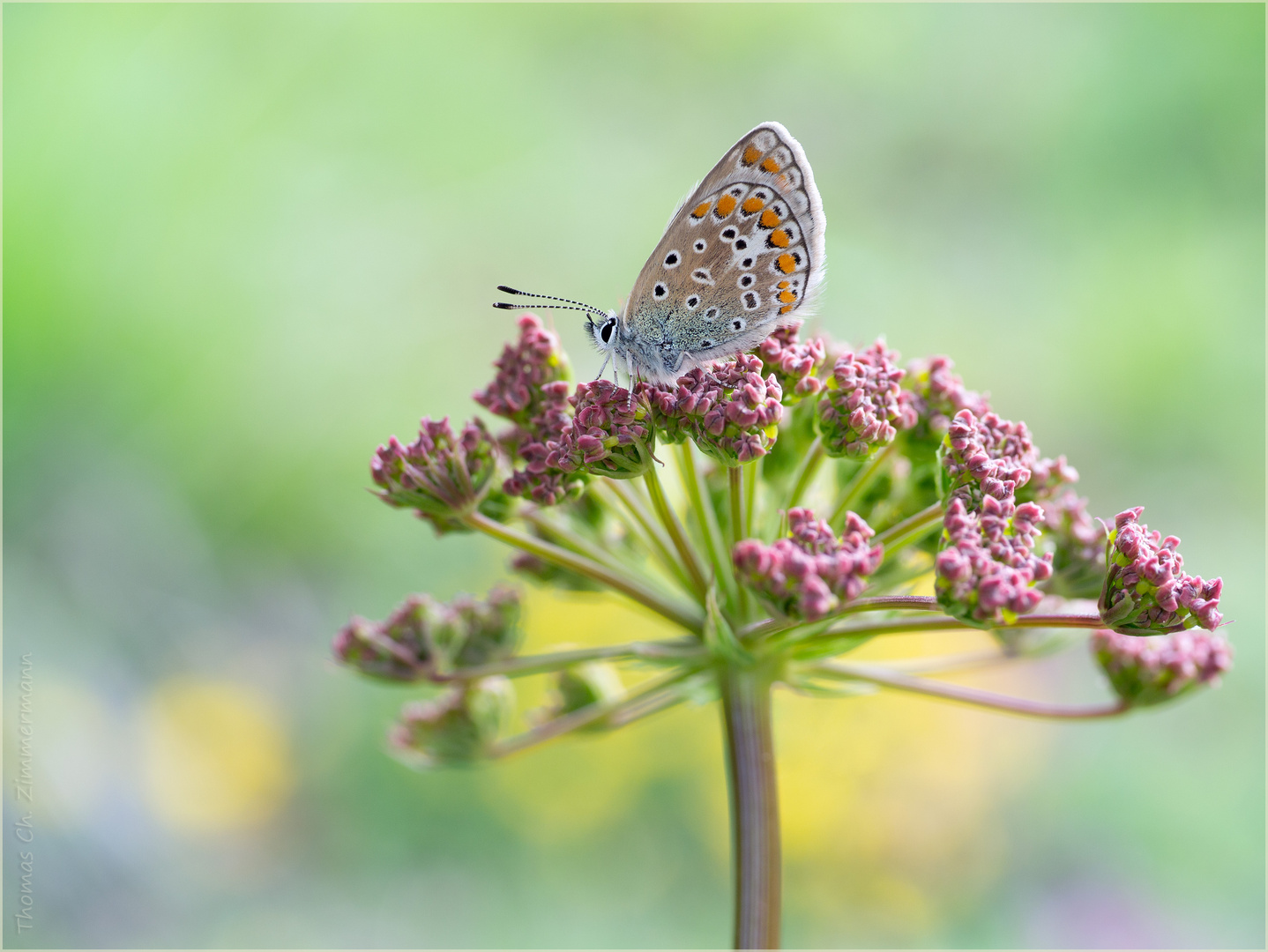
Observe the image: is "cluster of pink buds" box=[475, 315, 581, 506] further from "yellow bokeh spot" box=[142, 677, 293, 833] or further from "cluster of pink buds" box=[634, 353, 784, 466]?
"yellow bokeh spot" box=[142, 677, 293, 833]

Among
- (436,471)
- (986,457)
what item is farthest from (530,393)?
(986,457)

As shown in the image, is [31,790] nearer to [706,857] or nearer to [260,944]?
[260,944]

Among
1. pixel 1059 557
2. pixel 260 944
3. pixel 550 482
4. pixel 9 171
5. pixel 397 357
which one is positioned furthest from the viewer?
pixel 397 357

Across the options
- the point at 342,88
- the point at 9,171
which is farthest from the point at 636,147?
the point at 9,171

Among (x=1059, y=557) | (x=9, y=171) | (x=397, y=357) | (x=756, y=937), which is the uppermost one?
(x=9, y=171)

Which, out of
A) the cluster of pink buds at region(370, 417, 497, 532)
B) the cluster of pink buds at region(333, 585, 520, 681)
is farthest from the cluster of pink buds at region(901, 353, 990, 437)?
the cluster of pink buds at region(333, 585, 520, 681)

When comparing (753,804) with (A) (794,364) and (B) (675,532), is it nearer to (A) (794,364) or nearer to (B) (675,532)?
(B) (675,532)
